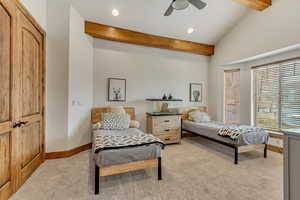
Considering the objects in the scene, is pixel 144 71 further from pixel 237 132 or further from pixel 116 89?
pixel 237 132

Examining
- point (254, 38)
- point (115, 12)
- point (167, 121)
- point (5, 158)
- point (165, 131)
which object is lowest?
point (165, 131)

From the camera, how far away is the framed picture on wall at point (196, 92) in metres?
5.12

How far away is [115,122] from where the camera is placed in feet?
10.9

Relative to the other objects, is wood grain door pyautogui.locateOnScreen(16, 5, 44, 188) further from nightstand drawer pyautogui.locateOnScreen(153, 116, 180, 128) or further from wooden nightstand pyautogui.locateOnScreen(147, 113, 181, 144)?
nightstand drawer pyautogui.locateOnScreen(153, 116, 180, 128)

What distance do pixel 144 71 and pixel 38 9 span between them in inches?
109

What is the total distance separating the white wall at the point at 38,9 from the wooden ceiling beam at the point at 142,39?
0.88m

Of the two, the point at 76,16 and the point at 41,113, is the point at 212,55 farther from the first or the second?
the point at 41,113

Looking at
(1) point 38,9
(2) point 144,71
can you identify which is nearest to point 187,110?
(2) point 144,71

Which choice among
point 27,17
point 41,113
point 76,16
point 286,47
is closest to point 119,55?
point 76,16

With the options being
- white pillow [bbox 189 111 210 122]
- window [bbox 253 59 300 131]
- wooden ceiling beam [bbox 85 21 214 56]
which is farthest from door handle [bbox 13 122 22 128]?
window [bbox 253 59 300 131]

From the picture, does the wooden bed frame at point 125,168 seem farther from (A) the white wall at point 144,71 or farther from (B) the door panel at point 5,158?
(A) the white wall at point 144,71

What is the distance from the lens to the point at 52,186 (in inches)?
82.0

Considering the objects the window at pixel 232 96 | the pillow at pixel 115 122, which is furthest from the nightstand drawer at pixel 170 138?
the window at pixel 232 96

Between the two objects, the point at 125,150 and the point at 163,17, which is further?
the point at 163,17
